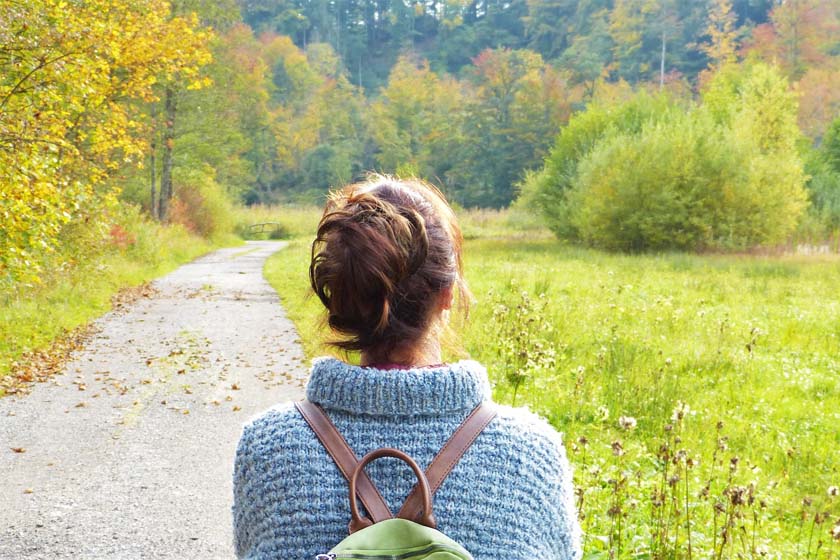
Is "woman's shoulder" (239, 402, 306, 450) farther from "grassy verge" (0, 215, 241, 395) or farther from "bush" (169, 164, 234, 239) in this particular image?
"bush" (169, 164, 234, 239)

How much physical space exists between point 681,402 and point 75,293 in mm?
11105

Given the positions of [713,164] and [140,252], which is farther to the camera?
[713,164]

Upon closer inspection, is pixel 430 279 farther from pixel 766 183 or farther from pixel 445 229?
pixel 766 183

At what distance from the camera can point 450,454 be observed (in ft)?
5.11

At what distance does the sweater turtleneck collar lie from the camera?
158 cm

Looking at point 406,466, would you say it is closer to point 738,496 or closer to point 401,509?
point 401,509

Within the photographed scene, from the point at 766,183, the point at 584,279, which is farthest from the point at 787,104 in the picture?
the point at 584,279

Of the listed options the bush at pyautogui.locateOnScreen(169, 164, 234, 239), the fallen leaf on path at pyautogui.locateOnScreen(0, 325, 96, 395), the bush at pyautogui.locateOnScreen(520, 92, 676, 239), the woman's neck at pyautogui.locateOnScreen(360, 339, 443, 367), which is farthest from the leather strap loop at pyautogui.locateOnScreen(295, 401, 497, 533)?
the bush at pyautogui.locateOnScreen(520, 92, 676, 239)

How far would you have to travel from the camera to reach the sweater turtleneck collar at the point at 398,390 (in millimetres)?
1578

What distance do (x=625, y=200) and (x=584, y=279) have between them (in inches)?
618

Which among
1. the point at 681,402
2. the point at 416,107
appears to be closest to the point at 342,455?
the point at 681,402

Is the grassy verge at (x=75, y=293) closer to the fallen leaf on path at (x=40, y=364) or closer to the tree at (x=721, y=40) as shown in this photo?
the fallen leaf on path at (x=40, y=364)

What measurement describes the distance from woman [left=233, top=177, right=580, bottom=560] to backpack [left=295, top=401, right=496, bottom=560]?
19 mm

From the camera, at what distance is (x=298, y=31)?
112 m
